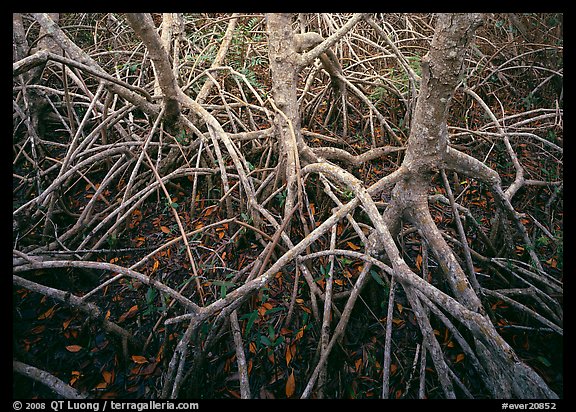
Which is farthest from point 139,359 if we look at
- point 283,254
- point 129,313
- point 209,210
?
point 209,210

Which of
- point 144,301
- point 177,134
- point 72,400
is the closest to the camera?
point 72,400

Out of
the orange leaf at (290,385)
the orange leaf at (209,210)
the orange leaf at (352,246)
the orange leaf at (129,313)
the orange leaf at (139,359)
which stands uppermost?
the orange leaf at (209,210)

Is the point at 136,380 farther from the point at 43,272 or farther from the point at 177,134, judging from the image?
the point at 177,134

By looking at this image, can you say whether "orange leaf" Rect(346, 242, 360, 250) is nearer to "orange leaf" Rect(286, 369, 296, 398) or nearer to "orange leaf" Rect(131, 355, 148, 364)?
"orange leaf" Rect(286, 369, 296, 398)

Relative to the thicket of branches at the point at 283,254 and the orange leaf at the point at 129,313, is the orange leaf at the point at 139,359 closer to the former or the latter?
the thicket of branches at the point at 283,254

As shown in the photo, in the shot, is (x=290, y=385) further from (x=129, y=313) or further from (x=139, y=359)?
(x=129, y=313)

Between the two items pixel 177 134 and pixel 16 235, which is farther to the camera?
pixel 177 134

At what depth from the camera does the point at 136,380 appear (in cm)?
183

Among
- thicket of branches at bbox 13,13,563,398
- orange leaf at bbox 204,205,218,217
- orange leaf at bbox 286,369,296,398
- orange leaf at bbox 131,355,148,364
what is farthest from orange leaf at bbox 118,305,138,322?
orange leaf at bbox 286,369,296,398

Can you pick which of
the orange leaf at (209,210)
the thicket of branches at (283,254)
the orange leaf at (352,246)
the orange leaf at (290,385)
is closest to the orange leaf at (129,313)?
the thicket of branches at (283,254)

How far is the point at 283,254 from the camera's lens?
2.10 metres

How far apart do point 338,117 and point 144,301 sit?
2.22 metres

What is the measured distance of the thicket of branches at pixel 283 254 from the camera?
1569 mm
